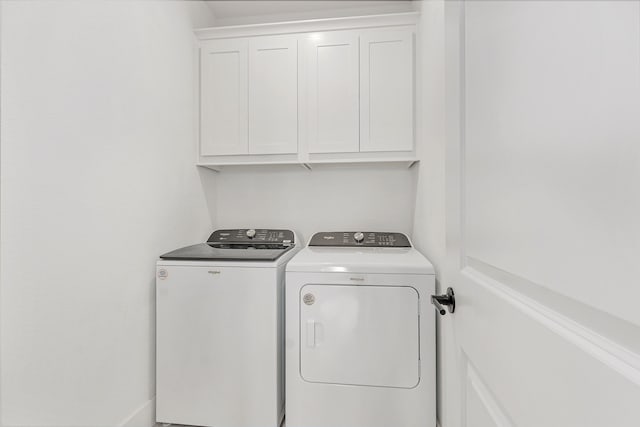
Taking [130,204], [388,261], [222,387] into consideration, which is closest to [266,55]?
[130,204]

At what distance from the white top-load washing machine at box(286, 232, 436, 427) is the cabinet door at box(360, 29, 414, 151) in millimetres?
904

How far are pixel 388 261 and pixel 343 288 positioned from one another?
0.96 ft

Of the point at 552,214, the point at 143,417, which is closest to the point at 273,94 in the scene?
the point at 552,214

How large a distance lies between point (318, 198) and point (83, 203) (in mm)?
1493

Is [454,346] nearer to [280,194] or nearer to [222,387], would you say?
[222,387]

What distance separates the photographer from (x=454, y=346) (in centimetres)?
76

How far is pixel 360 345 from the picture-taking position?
1.44 metres

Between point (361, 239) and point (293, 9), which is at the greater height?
point (293, 9)

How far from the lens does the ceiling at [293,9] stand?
215 cm

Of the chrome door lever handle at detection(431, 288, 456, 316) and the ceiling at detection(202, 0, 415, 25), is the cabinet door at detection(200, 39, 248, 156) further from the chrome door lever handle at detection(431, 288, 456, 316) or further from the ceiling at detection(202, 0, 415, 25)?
the chrome door lever handle at detection(431, 288, 456, 316)

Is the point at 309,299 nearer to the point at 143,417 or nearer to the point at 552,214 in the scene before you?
the point at 143,417

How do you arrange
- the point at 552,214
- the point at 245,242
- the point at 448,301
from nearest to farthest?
the point at 552,214, the point at 448,301, the point at 245,242

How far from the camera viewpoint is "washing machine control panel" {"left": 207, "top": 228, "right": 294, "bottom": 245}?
7.07 feet

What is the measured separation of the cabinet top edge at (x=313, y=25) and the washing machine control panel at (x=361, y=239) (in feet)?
4.74
